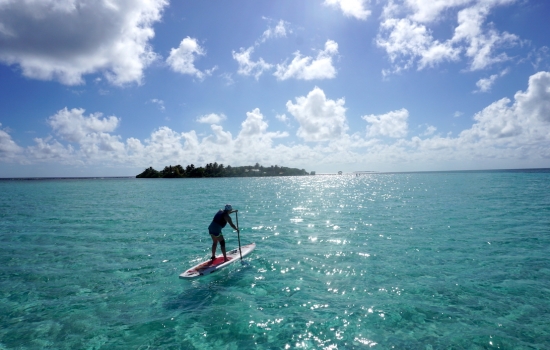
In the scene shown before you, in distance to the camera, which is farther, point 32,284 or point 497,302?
point 32,284

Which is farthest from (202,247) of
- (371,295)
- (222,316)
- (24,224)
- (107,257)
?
(24,224)

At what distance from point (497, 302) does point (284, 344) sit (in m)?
8.75

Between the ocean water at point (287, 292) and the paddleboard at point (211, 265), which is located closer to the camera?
the ocean water at point (287, 292)

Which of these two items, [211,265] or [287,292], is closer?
[287,292]

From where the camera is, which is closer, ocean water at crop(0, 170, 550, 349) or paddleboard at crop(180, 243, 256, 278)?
ocean water at crop(0, 170, 550, 349)

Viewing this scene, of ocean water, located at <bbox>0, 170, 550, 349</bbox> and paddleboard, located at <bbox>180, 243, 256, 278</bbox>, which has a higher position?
paddleboard, located at <bbox>180, 243, 256, 278</bbox>

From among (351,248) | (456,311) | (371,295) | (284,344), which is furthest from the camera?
(351,248)

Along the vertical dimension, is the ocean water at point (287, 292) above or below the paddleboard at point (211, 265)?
below

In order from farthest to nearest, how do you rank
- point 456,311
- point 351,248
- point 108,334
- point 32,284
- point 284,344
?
point 351,248 < point 32,284 < point 456,311 < point 108,334 < point 284,344

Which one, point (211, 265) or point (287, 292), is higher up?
point (211, 265)

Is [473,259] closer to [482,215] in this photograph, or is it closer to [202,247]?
[202,247]

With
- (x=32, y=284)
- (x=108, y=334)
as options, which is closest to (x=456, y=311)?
(x=108, y=334)

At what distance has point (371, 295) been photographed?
12148 millimetres

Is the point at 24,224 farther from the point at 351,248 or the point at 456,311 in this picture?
the point at 456,311
